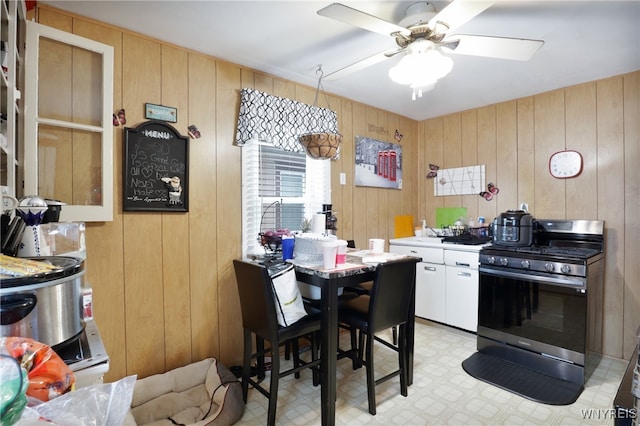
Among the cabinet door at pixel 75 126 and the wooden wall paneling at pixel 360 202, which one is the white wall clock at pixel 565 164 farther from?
the cabinet door at pixel 75 126

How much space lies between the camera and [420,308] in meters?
3.38

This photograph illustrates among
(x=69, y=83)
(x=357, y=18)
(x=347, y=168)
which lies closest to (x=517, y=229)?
(x=347, y=168)

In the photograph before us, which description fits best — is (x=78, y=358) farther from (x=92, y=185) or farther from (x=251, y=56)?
(x=251, y=56)

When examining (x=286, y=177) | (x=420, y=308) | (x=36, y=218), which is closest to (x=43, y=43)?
(x=36, y=218)

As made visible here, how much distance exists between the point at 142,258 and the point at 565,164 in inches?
139

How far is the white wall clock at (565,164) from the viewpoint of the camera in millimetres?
2859

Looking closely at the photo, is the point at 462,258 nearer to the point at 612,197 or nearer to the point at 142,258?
the point at 612,197

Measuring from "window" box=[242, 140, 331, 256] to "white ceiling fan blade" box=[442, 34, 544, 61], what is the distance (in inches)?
59.3

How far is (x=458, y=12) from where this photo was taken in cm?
142

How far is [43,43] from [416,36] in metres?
1.99

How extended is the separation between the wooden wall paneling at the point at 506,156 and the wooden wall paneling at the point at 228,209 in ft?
8.59

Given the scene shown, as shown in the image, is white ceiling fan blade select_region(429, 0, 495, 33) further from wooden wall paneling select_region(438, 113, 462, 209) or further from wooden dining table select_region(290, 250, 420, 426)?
wooden wall paneling select_region(438, 113, 462, 209)

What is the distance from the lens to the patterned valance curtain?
8.13 ft

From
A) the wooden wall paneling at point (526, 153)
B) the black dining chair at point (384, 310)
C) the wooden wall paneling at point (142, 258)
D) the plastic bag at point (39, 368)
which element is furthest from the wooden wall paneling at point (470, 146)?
the plastic bag at point (39, 368)
